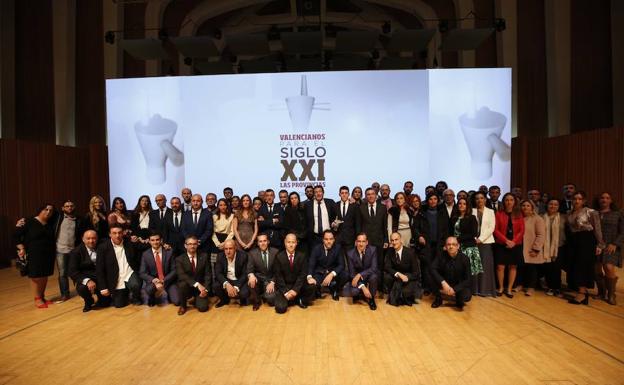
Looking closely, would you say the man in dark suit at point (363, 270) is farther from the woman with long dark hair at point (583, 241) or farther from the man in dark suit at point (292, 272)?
the woman with long dark hair at point (583, 241)

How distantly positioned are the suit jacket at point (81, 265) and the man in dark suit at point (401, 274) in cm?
351

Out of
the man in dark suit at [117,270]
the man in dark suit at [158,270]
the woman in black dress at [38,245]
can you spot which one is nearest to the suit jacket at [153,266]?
the man in dark suit at [158,270]

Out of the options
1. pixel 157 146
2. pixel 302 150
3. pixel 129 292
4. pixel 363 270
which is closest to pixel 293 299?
pixel 363 270

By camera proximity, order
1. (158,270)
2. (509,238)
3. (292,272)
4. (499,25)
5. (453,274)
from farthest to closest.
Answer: (499,25) → (509,238) → (158,270) → (292,272) → (453,274)

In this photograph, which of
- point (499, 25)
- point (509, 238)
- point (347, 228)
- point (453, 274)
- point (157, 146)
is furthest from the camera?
point (499, 25)

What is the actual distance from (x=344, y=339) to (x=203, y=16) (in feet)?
41.4

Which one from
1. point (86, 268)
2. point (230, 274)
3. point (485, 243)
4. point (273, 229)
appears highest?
point (273, 229)

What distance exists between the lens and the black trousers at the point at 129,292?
4617 millimetres

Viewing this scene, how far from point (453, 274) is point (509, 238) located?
954mm

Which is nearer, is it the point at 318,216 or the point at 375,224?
the point at 375,224

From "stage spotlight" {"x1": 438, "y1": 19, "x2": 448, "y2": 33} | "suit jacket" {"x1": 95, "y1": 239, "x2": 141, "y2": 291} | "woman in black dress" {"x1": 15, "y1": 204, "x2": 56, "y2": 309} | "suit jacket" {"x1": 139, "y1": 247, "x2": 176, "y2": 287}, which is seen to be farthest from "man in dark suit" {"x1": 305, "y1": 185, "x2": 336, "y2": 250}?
"stage spotlight" {"x1": 438, "y1": 19, "x2": 448, "y2": 33}

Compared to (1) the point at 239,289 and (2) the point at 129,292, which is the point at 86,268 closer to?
(2) the point at 129,292

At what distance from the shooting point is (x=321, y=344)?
11.4ft

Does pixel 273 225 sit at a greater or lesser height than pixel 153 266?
greater
